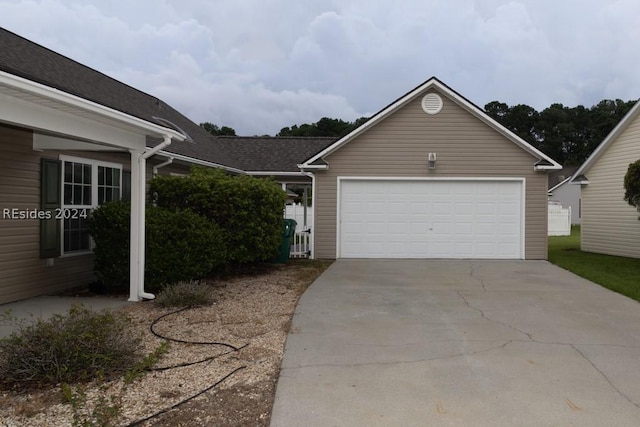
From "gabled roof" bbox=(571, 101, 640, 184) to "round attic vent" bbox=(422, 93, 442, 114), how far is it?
6.11 metres

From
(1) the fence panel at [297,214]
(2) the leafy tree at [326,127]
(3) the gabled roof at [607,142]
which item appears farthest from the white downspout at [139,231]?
(2) the leafy tree at [326,127]

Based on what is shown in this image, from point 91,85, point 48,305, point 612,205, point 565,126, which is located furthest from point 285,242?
point 565,126

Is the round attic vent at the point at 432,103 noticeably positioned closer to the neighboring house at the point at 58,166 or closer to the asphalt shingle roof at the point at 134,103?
the asphalt shingle roof at the point at 134,103

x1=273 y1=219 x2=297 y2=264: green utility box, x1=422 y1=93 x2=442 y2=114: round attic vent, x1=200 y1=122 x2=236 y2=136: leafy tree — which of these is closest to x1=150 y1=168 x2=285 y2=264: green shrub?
x1=273 y1=219 x2=297 y2=264: green utility box

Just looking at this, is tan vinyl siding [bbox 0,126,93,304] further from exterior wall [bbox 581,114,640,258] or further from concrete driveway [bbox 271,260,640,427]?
exterior wall [bbox 581,114,640,258]

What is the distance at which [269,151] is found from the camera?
20.0m

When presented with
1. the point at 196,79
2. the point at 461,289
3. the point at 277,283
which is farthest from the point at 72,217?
the point at 196,79

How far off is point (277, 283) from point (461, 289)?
368 cm

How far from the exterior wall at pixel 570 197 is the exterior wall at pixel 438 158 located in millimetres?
30981

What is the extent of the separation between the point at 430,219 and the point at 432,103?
3.38 metres

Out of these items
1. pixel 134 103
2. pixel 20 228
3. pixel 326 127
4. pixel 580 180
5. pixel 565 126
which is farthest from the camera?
pixel 565 126

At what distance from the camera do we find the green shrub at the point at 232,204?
32.9 feet

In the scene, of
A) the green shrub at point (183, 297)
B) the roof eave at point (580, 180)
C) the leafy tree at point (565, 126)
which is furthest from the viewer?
the leafy tree at point (565, 126)

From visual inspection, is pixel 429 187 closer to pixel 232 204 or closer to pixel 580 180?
pixel 232 204
